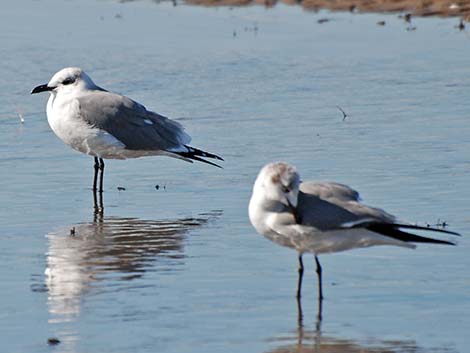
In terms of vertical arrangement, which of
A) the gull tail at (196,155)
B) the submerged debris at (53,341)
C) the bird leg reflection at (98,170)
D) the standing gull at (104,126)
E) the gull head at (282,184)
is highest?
the gull head at (282,184)

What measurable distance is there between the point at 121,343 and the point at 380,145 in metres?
5.79

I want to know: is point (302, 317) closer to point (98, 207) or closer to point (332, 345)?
point (332, 345)

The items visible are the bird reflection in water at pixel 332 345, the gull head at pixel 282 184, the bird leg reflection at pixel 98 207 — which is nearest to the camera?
the bird reflection in water at pixel 332 345

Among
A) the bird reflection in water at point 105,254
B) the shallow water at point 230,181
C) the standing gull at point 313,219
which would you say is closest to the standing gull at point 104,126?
the shallow water at point 230,181

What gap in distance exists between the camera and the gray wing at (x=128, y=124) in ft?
38.3

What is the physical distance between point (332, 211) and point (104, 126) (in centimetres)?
417

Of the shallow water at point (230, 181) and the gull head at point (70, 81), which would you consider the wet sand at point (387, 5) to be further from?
the gull head at point (70, 81)

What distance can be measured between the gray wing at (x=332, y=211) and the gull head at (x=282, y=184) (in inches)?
4.6

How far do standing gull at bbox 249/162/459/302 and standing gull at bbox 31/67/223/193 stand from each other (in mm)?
3690

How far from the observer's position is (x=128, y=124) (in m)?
11.8

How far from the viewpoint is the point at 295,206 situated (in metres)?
7.80

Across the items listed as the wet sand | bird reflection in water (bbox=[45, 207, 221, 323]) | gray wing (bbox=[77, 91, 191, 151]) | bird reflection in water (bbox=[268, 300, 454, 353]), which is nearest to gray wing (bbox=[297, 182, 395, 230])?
bird reflection in water (bbox=[268, 300, 454, 353])

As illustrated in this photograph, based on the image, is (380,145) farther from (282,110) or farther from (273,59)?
(273,59)

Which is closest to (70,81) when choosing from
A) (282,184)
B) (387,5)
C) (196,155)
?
(196,155)
